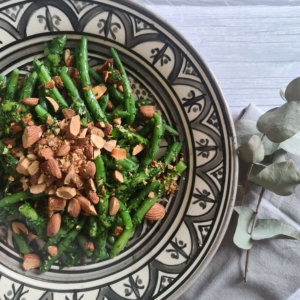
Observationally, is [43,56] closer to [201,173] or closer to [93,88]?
[93,88]

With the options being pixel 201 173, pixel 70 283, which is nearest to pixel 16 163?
pixel 70 283

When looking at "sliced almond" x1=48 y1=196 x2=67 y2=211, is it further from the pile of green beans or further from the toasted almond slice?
the toasted almond slice

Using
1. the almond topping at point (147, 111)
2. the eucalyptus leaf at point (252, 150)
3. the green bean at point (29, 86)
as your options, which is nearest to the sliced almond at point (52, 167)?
the green bean at point (29, 86)

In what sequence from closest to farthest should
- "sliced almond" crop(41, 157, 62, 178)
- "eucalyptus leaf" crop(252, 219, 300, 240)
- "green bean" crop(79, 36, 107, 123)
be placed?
1. "sliced almond" crop(41, 157, 62, 178)
2. "green bean" crop(79, 36, 107, 123)
3. "eucalyptus leaf" crop(252, 219, 300, 240)

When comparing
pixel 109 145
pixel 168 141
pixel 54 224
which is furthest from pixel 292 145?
pixel 54 224

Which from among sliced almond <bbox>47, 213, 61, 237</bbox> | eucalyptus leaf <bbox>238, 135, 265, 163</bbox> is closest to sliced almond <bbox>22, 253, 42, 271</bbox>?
sliced almond <bbox>47, 213, 61, 237</bbox>

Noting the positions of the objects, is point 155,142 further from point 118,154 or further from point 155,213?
point 155,213
